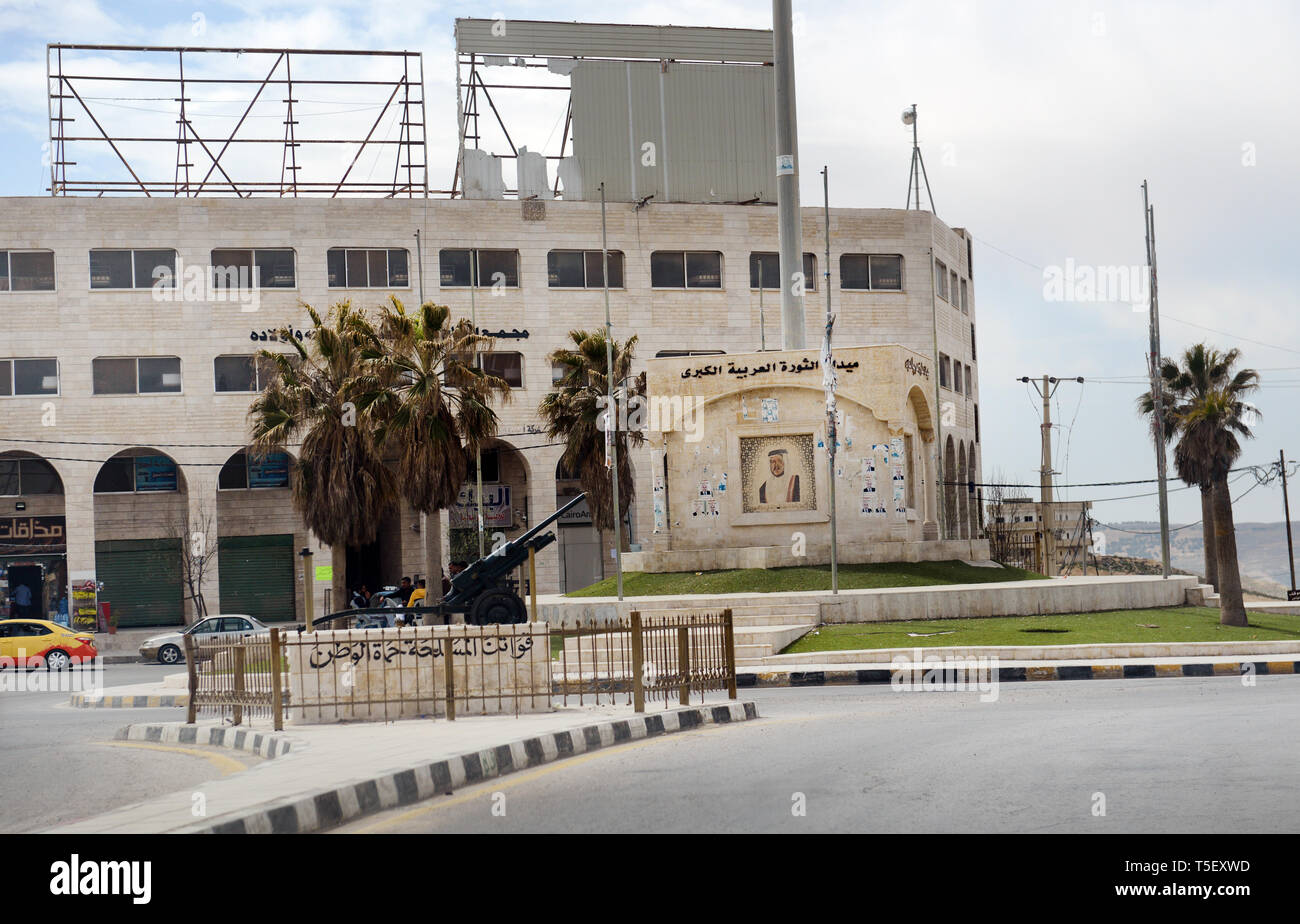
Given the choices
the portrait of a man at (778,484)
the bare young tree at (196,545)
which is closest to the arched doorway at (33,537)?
the bare young tree at (196,545)

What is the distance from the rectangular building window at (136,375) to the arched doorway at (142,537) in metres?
2.18

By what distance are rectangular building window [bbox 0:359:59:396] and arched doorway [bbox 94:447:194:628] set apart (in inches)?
128

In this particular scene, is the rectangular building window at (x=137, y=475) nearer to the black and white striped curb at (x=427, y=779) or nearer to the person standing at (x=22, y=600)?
the person standing at (x=22, y=600)

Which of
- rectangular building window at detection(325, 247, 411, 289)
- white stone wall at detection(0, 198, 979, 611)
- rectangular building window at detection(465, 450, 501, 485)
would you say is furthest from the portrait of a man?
rectangular building window at detection(325, 247, 411, 289)

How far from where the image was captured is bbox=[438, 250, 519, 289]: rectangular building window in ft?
170

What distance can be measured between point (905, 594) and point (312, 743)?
16.7m

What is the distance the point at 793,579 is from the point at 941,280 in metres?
32.6

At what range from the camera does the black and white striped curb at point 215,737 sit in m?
12.2

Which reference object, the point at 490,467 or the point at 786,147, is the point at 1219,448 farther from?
the point at 490,467

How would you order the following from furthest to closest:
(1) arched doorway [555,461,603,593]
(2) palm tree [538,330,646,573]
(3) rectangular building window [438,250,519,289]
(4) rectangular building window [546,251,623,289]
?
(1) arched doorway [555,461,603,593], (4) rectangular building window [546,251,623,289], (3) rectangular building window [438,250,519,289], (2) palm tree [538,330,646,573]

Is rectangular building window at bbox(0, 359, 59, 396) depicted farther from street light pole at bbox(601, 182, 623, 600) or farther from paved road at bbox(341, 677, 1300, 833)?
paved road at bbox(341, 677, 1300, 833)

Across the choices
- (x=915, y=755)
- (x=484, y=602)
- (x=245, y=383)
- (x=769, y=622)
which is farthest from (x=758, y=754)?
(x=245, y=383)

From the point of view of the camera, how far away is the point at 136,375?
161 feet
